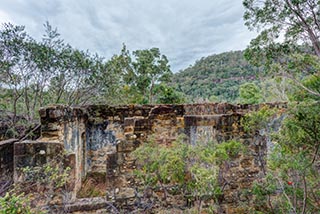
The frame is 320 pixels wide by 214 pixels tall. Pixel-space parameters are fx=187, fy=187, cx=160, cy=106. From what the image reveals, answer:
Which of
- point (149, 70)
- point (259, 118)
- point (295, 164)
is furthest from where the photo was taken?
point (149, 70)

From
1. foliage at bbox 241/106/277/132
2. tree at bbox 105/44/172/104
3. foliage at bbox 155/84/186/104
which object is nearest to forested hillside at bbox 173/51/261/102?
tree at bbox 105/44/172/104

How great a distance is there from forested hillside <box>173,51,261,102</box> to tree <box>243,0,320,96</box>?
43.0ft

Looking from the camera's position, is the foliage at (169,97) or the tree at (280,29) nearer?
the tree at (280,29)

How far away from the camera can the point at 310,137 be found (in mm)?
2195

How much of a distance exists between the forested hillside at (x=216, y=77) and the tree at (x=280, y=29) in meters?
13.1

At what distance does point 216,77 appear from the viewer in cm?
2536

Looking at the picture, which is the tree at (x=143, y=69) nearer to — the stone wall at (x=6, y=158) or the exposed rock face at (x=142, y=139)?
the exposed rock face at (x=142, y=139)

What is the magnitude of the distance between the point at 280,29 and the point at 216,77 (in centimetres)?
1876

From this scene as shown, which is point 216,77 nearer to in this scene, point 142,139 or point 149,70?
point 149,70

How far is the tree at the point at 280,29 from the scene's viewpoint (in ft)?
21.5

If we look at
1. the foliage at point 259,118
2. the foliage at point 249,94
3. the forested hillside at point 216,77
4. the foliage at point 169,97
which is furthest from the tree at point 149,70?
the foliage at point 259,118

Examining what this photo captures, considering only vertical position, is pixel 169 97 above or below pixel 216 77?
below

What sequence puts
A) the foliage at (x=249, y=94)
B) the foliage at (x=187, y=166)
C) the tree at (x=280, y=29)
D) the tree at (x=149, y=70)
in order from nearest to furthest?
the foliage at (x=187, y=166) → the tree at (x=280, y=29) → the tree at (x=149, y=70) → the foliage at (x=249, y=94)

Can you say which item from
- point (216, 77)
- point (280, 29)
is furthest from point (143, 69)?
point (216, 77)
